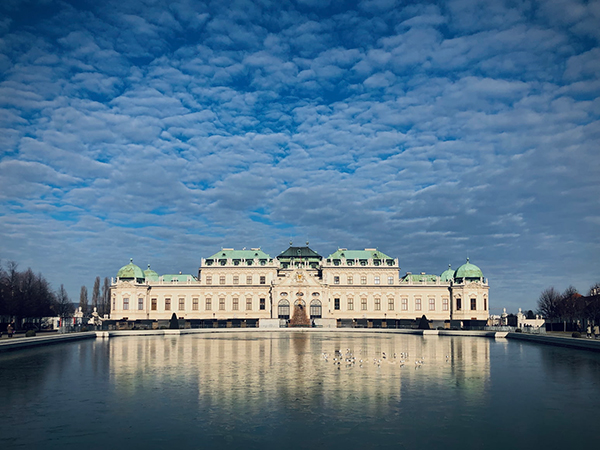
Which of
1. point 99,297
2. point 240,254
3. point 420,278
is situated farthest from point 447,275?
point 99,297

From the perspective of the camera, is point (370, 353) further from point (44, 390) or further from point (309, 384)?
point (44, 390)

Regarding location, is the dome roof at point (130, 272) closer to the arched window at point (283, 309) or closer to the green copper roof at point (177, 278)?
the green copper roof at point (177, 278)

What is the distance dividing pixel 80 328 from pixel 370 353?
167 feet

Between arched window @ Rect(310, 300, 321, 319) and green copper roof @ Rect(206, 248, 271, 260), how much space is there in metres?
15.0

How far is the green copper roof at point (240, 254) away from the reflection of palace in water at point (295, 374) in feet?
223

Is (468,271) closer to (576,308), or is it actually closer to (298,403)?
(576,308)

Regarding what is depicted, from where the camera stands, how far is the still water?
19078mm

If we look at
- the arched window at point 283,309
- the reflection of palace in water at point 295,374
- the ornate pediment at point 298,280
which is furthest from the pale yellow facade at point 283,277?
the reflection of palace in water at point 295,374

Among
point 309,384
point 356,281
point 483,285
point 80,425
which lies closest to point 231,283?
point 356,281

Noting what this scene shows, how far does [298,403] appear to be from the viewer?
81.1 ft

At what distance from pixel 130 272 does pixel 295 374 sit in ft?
301

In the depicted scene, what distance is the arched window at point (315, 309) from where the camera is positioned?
114 meters

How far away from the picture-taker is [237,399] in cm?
2545

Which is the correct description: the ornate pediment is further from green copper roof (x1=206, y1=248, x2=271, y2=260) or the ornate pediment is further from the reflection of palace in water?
the reflection of palace in water
